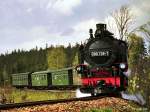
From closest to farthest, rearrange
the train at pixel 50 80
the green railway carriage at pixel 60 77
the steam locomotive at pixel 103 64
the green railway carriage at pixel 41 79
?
1. the steam locomotive at pixel 103 64
2. the train at pixel 50 80
3. the green railway carriage at pixel 60 77
4. the green railway carriage at pixel 41 79

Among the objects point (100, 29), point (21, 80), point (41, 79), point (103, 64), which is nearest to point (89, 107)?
point (103, 64)

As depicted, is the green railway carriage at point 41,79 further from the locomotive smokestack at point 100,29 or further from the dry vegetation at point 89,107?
the dry vegetation at point 89,107

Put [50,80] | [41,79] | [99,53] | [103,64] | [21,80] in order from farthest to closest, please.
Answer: [21,80]
[41,79]
[50,80]
[99,53]
[103,64]

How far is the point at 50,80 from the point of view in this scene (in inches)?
1734

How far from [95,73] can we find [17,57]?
466 ft

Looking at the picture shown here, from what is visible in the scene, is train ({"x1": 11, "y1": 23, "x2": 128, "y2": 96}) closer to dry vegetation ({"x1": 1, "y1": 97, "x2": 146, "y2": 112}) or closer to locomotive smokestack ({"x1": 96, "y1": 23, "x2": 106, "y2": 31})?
locomotive smokestack ({"x1": 96, "y1": 23, "x2": 106, "y2": 31})

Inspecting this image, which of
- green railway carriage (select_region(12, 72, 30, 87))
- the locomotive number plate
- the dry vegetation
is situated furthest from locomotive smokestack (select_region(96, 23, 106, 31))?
green railway carriage (select_region(12, 72, 30, 87))

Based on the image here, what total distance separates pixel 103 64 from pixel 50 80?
22.4 meters

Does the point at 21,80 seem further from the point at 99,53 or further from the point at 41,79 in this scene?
the point at 99,53

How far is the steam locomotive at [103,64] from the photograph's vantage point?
69.1ft

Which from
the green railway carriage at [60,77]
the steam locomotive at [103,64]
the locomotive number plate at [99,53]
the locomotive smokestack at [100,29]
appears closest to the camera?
the steam locomotive at [103,64]

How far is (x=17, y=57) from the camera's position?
162375mm

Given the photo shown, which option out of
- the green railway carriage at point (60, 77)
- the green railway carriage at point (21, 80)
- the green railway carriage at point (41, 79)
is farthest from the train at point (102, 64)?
the green railway carriage at point (21, 80)

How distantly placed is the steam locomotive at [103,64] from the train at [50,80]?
28.4ft
